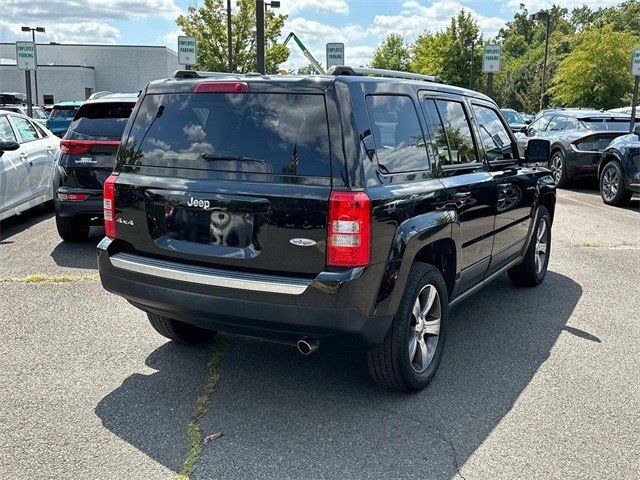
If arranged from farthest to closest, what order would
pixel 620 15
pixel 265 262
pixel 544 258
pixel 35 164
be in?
1. pixel 620 15
2. pixel 35 164
3. pixel 544 258
4. pixel 265 262

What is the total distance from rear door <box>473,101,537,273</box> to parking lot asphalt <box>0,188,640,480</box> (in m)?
0.62

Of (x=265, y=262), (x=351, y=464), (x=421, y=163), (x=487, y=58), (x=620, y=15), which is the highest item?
(x=620, y=15)

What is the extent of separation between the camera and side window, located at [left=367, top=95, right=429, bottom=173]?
372cm

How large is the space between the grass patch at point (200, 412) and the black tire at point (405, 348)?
996mm

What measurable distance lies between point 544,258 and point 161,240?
433cm

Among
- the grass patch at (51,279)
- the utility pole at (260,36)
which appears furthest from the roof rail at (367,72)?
the utility pole at (260,36)

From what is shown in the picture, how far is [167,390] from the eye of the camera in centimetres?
410

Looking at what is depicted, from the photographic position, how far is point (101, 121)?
802cm

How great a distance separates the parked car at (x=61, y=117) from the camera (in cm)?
2290

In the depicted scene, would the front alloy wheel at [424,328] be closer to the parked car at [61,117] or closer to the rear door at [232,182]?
the rear door at [232,182]

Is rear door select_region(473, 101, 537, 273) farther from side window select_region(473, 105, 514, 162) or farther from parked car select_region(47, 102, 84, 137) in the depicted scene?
parked car select_region(47, 102, 84, 137)

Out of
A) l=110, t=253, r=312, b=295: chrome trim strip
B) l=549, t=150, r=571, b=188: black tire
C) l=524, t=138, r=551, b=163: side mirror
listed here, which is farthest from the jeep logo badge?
l=549, t=150, r=571, b=188: black tire

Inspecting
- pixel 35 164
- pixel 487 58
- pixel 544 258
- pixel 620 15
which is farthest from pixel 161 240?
pixel 620 15

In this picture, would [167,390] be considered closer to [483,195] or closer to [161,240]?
[161,240]
